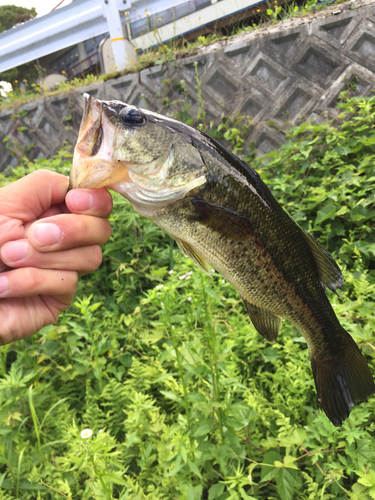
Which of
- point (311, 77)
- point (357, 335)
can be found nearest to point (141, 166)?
point (357, 335)

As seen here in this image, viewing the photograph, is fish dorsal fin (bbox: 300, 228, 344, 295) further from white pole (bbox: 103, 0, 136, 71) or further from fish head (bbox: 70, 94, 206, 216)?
white pole (bbox: 103, 0, 136, 71)

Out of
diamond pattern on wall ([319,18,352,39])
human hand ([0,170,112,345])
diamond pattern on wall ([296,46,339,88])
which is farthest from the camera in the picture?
diamond pattern on wall ([296,46,339,88])

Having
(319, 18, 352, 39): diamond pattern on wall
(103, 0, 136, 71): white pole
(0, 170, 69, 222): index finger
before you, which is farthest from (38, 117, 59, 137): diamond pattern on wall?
(0, 170, 69, 222): index finger

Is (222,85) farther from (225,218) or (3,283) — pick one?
(3,283)

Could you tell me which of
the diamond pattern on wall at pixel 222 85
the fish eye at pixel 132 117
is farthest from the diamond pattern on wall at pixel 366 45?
the fish eye at pixel 132 117

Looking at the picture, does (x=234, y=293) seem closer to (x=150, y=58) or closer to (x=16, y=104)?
(x=150, y=58)

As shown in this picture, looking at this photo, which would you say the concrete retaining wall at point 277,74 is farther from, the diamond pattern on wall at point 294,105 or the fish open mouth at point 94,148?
the fish open mouth at point 94,148
